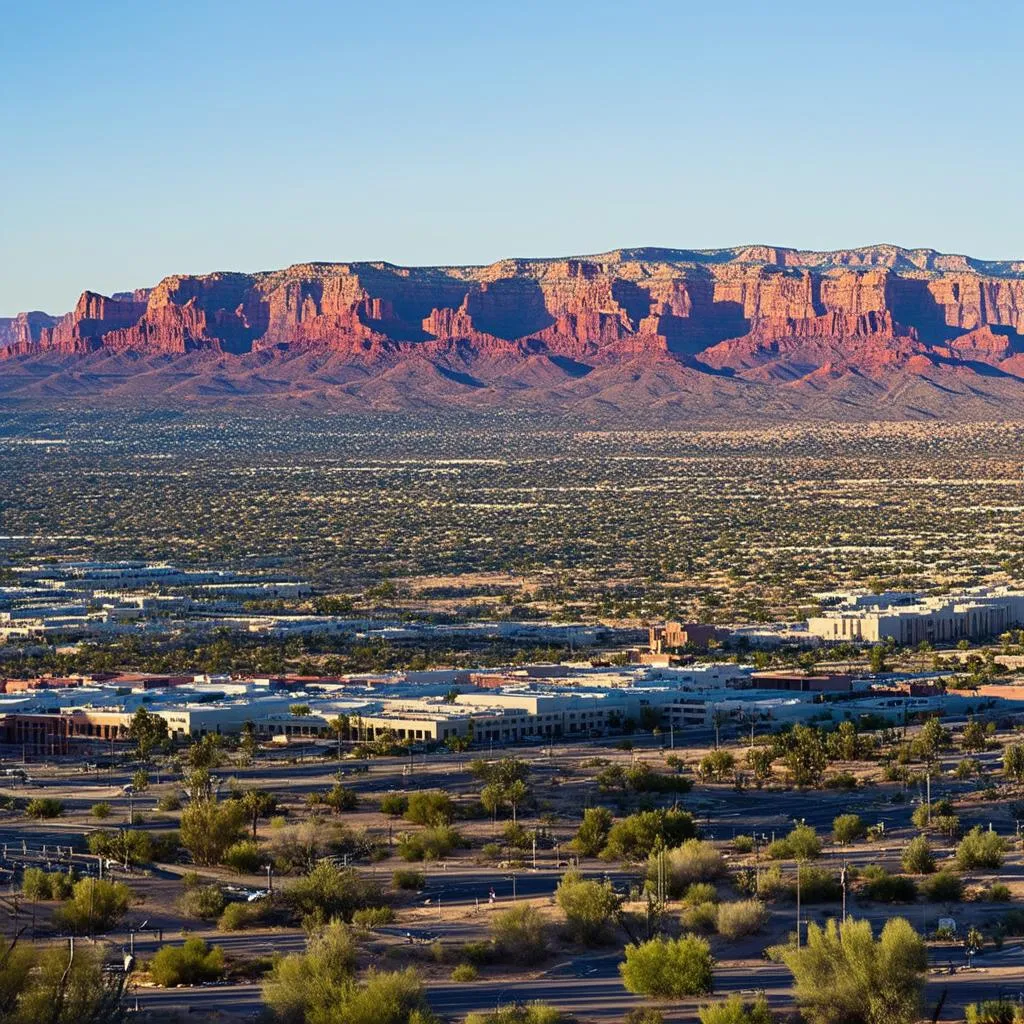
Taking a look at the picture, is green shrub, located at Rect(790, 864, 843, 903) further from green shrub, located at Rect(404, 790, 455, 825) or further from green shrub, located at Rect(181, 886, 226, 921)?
green shrub, located at Rect(404, 790, 455, 825)

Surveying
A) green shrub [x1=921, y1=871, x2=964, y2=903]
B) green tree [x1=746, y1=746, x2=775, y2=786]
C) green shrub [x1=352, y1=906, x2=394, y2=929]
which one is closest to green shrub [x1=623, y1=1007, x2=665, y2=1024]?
green shrub [x1=352, y1=906, x2=394, y2=929]

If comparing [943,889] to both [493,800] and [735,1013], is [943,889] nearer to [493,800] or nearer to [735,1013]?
[735,1013]

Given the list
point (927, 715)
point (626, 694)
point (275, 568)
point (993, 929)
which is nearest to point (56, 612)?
point (275, 568)

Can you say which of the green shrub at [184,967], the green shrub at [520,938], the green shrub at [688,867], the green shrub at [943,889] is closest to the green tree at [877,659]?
the green shrub at [688,867]

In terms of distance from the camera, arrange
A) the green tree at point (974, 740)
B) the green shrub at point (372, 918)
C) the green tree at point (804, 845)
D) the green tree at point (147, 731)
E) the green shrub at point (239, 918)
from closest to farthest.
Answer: the green shrub at point (372, 918), the green shrub at point (239, 918), the green tree at point (804, 845), the green tree at point (974, 740), the green tree at point (147, 731)

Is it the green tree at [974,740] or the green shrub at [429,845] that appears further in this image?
the green tree at [974,740]

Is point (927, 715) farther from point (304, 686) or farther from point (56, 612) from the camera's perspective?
point (56, 612)

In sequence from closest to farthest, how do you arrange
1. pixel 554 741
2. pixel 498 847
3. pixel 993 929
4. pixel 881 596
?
pixel 993 929 < pixel 498 847 < pixel 554 741 < pixel 881 596

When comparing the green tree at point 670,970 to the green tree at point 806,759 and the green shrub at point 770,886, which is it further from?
the green tree at point 806,759
